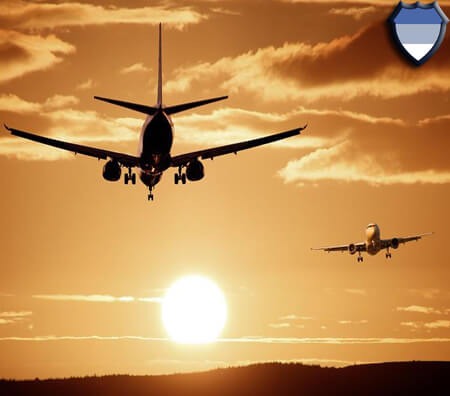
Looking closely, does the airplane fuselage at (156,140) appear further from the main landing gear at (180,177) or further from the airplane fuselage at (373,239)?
the airplane fuselage at (373,239)

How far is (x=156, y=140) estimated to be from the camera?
8575 centimetres

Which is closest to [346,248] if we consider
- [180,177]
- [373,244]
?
[373,244]

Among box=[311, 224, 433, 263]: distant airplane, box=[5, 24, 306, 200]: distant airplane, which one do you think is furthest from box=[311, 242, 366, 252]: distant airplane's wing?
box=[5, 24, 306, 200]: distant airplane

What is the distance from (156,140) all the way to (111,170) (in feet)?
29.8

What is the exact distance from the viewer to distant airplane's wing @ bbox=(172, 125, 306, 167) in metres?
94.2

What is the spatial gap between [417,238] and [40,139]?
3449 inches

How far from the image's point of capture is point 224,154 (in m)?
97.2

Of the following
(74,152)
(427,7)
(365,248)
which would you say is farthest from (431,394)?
(74,152)

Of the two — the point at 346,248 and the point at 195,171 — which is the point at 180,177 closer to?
the point at 195,171

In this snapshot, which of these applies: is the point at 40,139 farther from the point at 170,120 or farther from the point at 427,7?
the point at 427,7

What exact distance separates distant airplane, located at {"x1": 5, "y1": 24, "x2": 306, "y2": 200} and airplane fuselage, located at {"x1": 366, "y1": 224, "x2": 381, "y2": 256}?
2874 inches

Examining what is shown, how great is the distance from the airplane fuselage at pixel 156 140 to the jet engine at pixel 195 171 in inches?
134

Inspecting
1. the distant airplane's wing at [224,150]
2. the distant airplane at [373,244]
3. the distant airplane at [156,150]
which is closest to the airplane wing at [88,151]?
the distant airplane at [156,150]

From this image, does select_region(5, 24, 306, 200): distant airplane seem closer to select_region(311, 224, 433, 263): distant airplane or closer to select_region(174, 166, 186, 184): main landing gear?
select_region(174, 166, 186, 184): main landing gear
